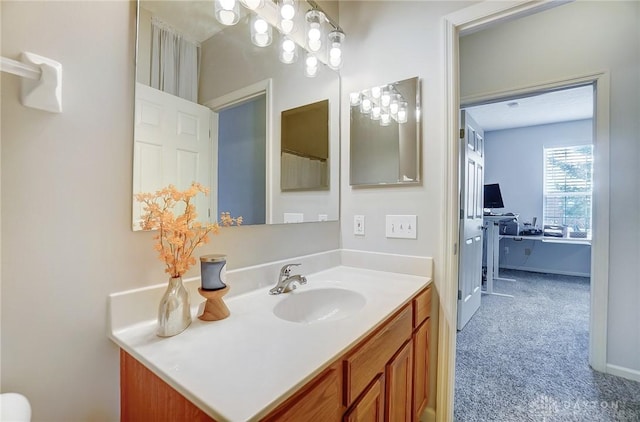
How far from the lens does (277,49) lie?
134 centimetres

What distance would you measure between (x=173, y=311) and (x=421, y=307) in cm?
102

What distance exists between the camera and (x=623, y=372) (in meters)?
1.87

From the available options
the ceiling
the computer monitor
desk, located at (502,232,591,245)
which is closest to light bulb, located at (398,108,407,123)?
the ceiling

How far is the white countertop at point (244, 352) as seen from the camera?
52 centimetres

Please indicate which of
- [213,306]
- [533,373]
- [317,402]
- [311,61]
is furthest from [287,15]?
[533,373]

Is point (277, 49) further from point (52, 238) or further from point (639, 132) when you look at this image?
point (639, 132)

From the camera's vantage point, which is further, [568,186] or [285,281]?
[568,186]

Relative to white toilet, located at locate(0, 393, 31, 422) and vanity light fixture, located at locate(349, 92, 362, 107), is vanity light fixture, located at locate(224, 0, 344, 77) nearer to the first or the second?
vanity light fixture, located at locate(349, 92, 362, 107)

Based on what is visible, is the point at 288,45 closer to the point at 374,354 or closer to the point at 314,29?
the point at 314,29

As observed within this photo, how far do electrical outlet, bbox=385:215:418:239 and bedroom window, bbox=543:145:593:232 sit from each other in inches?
192

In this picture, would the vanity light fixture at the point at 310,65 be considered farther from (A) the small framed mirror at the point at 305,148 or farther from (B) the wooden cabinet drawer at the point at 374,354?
(B) the wooden cabinet drawer at the point at 374,354

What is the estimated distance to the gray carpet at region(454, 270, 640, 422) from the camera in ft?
5.13

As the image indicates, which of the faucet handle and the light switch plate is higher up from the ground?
the light switch plate

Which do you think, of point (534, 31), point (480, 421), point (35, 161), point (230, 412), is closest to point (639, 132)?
point (534, 31)
